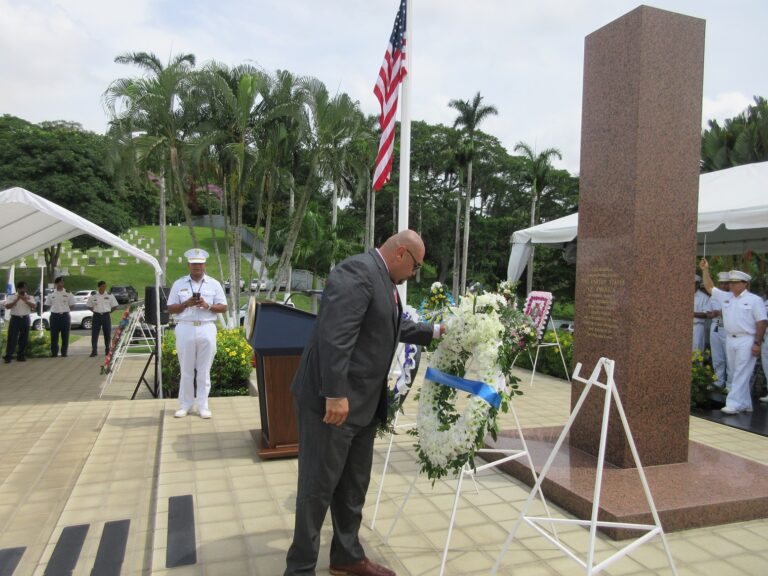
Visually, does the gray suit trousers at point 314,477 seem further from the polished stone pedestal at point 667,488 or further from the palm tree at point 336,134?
the palm tree at point 336,134

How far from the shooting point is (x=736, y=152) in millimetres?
26016

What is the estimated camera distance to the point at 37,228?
35.0 ft

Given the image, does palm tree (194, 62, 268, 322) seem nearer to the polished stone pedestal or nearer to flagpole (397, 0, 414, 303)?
flagpole (397, 0, 414, 303)

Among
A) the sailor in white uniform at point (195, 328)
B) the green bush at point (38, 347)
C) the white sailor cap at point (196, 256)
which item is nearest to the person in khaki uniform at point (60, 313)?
the green bush at point (38, 347)

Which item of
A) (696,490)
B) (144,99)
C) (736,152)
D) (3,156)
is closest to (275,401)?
(696,490)

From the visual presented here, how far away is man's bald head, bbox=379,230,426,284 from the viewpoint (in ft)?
9.26

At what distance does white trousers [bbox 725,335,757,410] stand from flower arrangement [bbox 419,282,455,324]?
5.42m

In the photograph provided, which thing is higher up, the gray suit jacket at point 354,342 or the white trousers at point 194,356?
the gray suit jacket at point 354,342

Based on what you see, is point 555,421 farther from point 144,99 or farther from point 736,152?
point 736,152

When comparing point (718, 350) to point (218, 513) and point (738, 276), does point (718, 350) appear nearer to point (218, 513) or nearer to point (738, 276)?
point (738, 276)

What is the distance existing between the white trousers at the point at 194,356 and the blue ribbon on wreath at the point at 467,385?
4.15 m

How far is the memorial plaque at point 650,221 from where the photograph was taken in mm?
4387

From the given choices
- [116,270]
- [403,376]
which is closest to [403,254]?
[403,376]

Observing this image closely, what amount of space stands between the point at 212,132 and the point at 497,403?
500 inches
